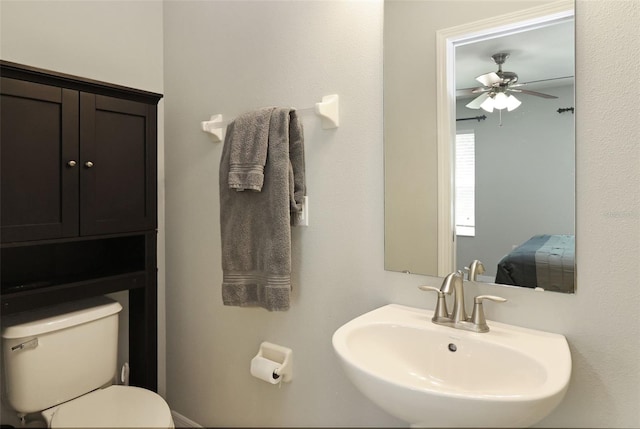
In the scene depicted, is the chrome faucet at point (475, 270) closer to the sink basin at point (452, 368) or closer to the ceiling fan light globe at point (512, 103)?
the sink basin at point (452, 368)

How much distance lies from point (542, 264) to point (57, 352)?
1.52 m

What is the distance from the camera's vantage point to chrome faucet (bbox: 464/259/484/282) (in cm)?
107

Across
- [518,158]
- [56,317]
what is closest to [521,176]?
[518,158]

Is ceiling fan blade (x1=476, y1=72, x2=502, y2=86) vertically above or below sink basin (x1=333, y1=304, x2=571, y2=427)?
above

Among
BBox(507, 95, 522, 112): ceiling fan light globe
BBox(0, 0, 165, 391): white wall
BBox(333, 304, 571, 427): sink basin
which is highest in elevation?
BBox(0, 0, 165, 391): white wall

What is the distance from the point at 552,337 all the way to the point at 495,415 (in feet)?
1.08

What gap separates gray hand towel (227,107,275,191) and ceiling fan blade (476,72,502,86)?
0.66m

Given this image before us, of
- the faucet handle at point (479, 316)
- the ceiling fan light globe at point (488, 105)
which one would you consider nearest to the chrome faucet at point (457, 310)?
the faucet handle at point (479, 316)

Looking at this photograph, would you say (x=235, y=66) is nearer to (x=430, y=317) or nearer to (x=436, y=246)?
(x=436, y=246)

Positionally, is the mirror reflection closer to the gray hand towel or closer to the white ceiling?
the white ceiling

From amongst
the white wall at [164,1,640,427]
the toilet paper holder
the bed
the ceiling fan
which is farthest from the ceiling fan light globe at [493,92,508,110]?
the toilet paper holder

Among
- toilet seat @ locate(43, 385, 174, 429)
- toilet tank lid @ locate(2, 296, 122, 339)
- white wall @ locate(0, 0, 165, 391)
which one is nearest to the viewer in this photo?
toilet seat @ locate(43, 385, 174, 429)

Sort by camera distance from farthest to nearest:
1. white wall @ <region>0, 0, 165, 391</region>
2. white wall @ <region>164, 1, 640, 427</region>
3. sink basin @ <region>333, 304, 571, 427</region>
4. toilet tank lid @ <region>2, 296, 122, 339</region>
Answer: white wall @ <region>0, 0, 165, 391</region>
toilet tank lid @ <region>2, 296, 122, 339</region>
white wall @ <region>164, 1, 640, 427</region>
sink basin @ <region>333, 304, 571, 427</region>

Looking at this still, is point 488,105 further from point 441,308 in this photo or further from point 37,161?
point 37,161
